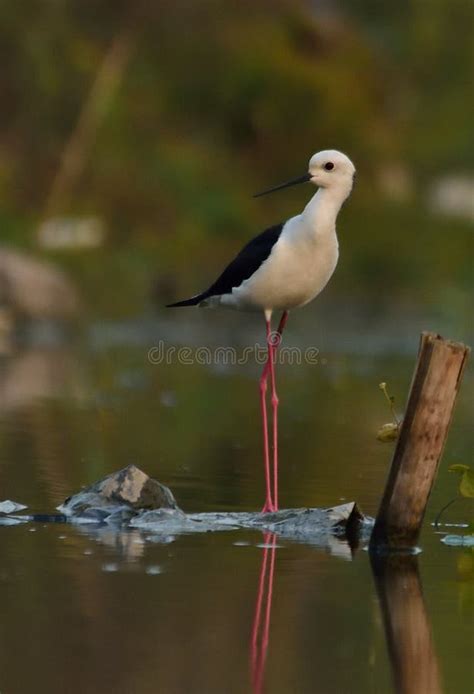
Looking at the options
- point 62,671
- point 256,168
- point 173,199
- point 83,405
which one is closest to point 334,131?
point 256,168

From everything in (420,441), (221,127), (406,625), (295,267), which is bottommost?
(406,625)

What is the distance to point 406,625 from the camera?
451 cm

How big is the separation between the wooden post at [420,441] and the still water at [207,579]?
0.12 meters

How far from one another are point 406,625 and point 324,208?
220 centimetres

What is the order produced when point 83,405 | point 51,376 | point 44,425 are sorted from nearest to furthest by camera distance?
point 44,425, point 83,405, point 51,376

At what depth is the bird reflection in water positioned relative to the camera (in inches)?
158

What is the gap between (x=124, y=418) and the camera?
957cm

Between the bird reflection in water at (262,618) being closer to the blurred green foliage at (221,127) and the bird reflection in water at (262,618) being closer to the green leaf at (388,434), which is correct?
the green leaf at (388,434)

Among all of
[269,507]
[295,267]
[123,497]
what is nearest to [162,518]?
[123,497]

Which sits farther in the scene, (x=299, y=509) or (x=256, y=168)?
(x=256, y=168)

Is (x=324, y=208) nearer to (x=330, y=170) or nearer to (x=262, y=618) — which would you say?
(x=330, y=170)

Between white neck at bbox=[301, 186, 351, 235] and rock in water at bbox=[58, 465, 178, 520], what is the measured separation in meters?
1.06

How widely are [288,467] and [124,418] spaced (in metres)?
2.08

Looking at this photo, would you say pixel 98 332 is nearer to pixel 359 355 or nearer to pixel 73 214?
pixel 359 355
